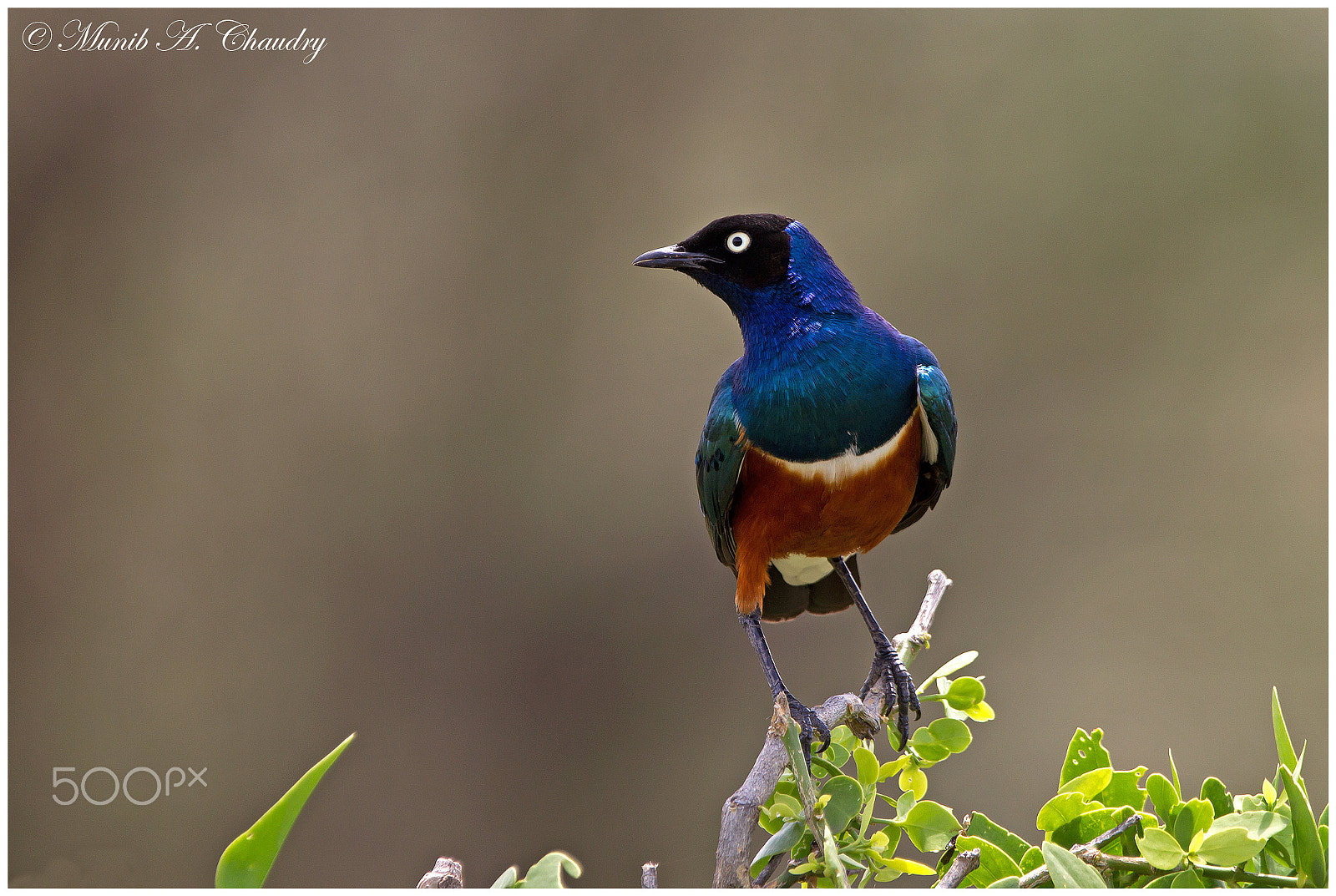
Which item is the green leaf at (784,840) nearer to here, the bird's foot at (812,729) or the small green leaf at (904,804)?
the small green leaf at (904,804)

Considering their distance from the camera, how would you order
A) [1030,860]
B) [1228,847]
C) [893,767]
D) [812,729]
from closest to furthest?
[1228,847] < [1030,860] < [893,767] < [812,729]

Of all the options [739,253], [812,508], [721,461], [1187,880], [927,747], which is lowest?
[1187,880]

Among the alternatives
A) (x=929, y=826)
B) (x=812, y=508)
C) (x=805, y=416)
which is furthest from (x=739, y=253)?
(x=929, y=826)

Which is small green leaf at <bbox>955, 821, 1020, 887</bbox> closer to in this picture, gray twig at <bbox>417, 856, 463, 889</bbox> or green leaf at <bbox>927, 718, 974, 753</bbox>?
green leaf at <bbox>927, 718, 974, 753</bbox>

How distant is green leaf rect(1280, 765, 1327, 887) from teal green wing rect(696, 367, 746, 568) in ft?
3.37

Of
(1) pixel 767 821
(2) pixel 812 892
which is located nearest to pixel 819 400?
(1) pixel 767 821

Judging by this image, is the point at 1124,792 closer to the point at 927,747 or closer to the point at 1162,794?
the point at 1162,794

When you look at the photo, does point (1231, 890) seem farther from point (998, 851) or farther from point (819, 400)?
point (819, 400)

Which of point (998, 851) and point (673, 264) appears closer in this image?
point (998, 851)

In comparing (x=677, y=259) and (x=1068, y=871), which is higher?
(x=677, y=259)

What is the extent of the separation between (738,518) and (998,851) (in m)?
0.97

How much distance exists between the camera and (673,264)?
1.81 meters

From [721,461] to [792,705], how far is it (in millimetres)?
478

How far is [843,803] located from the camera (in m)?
1.16
